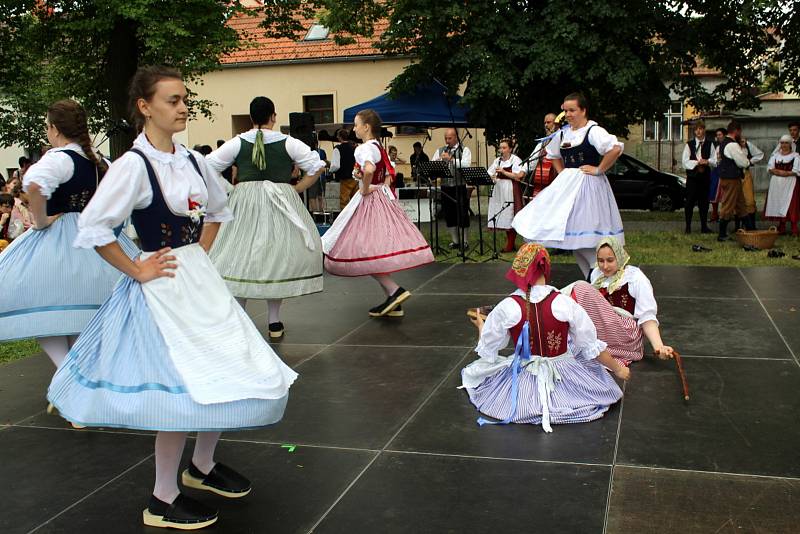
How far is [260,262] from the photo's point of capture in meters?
6.96

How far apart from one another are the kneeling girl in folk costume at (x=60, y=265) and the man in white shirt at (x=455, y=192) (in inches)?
278

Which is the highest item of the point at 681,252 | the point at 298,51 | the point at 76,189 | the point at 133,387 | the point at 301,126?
the point at 298,51

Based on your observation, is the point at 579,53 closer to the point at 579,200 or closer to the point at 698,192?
the point at 698,192

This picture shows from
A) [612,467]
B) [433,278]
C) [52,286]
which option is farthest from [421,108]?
[612,467]

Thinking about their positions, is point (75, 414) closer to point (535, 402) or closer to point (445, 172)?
point (535, 402)

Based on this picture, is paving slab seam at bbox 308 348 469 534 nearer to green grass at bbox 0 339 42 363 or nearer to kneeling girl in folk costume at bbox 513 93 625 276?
kneeling girl in folk costume at bbox 513 93 625 276

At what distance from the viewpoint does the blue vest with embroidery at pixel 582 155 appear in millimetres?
7785

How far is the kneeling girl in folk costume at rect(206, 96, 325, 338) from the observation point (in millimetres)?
6934

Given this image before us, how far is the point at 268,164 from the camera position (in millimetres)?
6914

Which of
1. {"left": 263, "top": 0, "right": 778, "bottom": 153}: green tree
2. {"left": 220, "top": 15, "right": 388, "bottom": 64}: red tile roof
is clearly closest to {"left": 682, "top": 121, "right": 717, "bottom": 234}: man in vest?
{"left": 263, "top": 0, "right": 778, "bottom": 153}: green tree

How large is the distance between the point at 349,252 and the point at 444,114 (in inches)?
373

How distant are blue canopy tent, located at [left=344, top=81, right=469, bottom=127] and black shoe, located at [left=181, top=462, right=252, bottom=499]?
1291cm

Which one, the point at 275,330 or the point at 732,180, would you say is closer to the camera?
the point at 275,330

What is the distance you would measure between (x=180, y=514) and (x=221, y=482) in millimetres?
340
